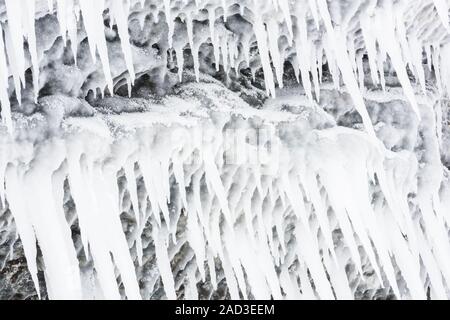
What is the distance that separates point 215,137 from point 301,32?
52 centimetres

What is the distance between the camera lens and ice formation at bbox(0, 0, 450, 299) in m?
2.09

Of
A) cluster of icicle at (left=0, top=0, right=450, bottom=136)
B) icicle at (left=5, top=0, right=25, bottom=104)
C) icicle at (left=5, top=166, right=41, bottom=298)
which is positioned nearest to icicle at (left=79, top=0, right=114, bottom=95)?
cluster of icicle at (left=0, top=0, right=450, bottom=136)

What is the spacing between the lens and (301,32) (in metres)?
2.31

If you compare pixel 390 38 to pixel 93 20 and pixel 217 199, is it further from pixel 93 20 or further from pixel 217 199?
pixel 93 20

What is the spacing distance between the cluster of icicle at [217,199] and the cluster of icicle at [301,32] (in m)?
0.22

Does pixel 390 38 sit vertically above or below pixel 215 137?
above

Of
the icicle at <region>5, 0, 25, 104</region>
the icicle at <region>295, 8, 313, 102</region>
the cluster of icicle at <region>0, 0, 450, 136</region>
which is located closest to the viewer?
the icicle at <region>5, 0, 25, 104</region>

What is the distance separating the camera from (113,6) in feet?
6.44

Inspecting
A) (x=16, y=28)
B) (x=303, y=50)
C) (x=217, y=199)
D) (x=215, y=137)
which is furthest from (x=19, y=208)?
(x=303, y=50)

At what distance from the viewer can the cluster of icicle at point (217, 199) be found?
2.12 metres

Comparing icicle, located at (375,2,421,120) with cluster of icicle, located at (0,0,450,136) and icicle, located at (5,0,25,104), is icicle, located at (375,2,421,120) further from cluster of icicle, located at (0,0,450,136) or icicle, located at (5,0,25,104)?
icicle, located at (5,0,25,104)

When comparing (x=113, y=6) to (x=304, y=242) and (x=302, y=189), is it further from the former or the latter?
(x=304, y=242)

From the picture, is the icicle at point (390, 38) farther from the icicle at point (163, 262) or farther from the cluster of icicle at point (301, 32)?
the icicle at point (163, 262)

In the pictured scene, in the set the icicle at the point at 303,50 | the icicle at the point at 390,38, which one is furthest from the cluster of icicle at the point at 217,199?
the icicle at the point at 390,38
